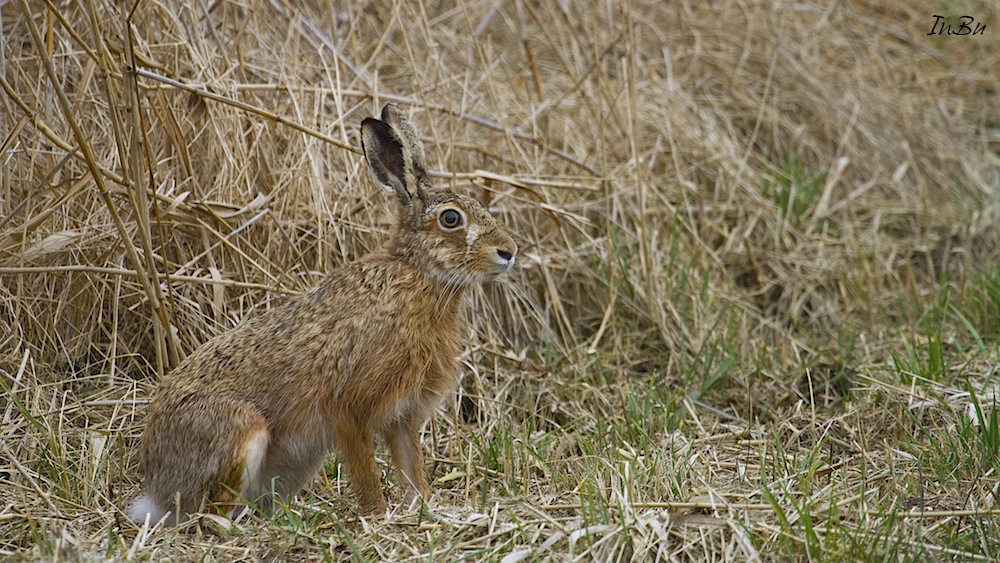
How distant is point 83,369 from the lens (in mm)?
4906

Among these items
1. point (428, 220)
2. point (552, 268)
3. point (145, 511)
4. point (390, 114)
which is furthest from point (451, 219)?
point (552, 268)

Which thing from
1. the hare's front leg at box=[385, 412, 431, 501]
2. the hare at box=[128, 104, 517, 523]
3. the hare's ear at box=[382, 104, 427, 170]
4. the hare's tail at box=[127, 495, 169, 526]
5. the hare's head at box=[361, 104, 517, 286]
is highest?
the hare's ear at box=[382, 104, 427, 170]

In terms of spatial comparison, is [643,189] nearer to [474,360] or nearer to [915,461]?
[474,360]

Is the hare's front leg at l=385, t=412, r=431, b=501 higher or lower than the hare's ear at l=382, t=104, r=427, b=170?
lower

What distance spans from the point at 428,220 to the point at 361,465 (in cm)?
96

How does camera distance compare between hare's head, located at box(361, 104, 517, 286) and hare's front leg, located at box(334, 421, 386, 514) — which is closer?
hare's front leg, located at box(334, 421, 386, 514)

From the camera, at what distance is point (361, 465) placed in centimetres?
403

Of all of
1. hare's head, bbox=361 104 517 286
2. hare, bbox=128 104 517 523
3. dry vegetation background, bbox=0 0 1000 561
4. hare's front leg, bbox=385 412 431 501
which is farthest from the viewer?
hare's front leg, bbox=385 412 431 501

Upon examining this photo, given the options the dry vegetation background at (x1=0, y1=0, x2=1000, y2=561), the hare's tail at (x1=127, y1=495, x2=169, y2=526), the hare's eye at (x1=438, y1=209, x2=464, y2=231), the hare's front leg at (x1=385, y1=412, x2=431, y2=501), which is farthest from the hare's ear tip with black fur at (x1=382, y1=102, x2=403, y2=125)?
the hare's tail at (x1=127, y1=495, x2=169, y2=526)

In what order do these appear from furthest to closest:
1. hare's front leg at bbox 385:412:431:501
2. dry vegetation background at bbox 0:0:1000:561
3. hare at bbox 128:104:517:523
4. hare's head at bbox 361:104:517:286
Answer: hare's front leg at bbox 385:412:431:501, hare's head at bbox 361:104:517:286, hare at bbox 128:104:517:523, dry vegetation background at bbox 0:0:1000:561

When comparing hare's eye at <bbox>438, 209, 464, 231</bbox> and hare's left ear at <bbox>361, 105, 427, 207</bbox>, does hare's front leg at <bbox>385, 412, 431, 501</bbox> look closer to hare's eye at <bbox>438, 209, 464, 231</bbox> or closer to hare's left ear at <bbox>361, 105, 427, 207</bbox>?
hare's eye at <bbox>438, 209, 464, 231</bbox>

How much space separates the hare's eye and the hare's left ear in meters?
0.15

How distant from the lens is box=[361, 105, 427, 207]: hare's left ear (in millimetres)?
4211

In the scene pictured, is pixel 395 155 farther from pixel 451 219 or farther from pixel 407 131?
pixel 451 219
